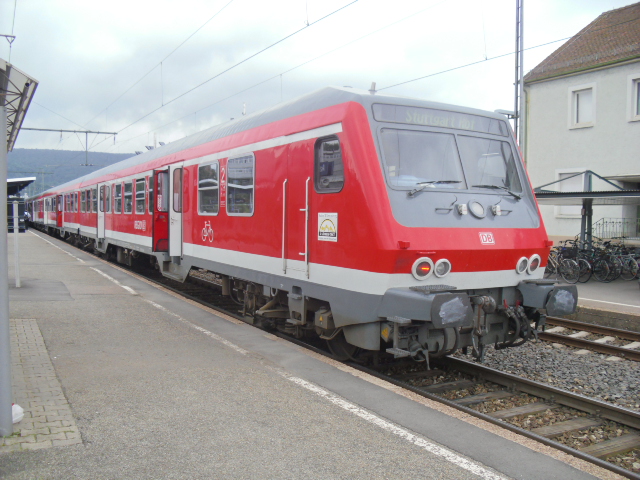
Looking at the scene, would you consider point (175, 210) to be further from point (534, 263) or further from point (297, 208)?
point (534, 263)

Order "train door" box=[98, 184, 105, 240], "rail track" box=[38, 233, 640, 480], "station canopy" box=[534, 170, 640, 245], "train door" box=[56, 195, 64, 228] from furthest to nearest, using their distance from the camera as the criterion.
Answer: "train door" box=[56, 195, 64, 228] → "train door" box=[98, 184, 105, 240] → "station canopy" box=[534, 170, 640, 245] → "rail track" box=[38, 233, 640, 480]

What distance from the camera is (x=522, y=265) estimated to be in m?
6.61

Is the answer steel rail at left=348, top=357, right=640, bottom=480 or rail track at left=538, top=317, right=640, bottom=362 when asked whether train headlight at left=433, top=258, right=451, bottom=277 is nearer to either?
steel rail at left=348, top=357, right=640, bottom=480

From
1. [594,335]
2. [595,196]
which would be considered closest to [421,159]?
[594,335]

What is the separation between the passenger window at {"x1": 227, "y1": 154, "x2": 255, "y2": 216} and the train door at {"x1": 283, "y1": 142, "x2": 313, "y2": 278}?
44.6 inches

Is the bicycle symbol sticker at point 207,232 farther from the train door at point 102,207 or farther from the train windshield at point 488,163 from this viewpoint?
the train door at point 102,207

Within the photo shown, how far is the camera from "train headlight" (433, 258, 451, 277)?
5844 mm

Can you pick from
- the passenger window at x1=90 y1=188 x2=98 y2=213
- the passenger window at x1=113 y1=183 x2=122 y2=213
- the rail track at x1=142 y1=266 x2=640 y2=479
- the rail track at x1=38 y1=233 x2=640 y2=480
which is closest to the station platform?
the rail track at x1=38 y1=233 x2=640 y2=480

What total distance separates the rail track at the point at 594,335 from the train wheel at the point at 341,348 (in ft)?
12.1

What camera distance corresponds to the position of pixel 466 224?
6152 millimetres

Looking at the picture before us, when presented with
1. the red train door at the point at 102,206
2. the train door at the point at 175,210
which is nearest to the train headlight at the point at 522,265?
the train door at the point at 175,210

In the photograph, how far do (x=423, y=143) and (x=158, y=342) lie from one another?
13.2 ft

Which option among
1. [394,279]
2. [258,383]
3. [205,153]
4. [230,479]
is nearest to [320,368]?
[258,383]

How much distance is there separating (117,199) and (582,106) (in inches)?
718
